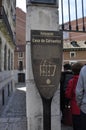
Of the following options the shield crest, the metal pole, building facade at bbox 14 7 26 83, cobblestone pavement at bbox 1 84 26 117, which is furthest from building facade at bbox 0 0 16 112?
building facade at bbox 14 7 26 83

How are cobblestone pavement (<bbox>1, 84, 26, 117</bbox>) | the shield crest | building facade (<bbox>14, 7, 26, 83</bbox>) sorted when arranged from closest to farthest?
the shield crest → cobblestone pavement (<bbox>1, 84, 26, 117</bbox>) → building facade (<bbox>14, 7, 26, 83</bbox>)

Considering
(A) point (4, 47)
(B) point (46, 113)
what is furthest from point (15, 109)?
(B) point (46, 113)

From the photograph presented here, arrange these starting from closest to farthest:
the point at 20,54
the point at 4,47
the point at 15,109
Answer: the point at 15,109 → the point at 4,47 → the point at 20,54

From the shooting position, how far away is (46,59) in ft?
15.1

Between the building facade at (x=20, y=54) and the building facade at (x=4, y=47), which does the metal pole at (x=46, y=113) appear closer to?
the building facade at (x=4, y=47)

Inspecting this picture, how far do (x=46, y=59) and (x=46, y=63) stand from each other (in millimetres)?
66

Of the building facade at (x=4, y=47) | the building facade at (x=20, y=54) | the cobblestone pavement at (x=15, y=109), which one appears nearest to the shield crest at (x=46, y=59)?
the cobblestone pavement at (x=15, y=109)

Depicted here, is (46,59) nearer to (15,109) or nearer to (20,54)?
(15,109)

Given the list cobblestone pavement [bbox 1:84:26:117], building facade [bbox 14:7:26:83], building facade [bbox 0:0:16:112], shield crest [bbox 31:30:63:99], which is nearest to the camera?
shield crest [bbox 31:30:63:99]

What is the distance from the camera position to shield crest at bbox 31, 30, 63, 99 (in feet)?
15.0

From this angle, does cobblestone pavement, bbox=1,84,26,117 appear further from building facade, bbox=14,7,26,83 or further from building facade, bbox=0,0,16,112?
building facade, bbox=14,7,26,83

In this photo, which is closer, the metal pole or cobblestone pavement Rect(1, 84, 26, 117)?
the metal pole

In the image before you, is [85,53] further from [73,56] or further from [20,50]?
[20,50]

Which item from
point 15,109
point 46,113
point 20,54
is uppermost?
point 20,54
